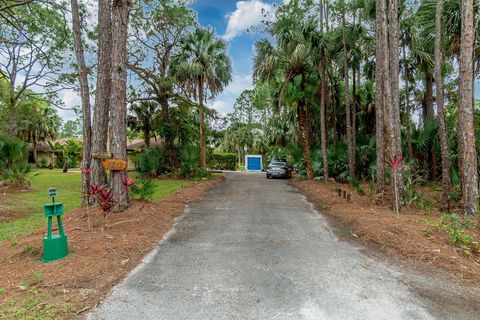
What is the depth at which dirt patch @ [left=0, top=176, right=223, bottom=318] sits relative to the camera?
3072 mm

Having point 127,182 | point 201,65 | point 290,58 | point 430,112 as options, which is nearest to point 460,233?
point 127,182

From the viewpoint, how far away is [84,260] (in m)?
3.88

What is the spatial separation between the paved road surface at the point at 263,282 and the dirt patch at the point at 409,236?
0.47 m

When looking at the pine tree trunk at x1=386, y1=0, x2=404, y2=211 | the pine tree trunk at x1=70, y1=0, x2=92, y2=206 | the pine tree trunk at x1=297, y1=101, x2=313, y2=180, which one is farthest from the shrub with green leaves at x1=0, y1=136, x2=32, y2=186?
the pine tree trunk at x1=386, y1=0, x2=404, y2=211

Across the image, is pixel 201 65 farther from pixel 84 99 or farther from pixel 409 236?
pixel 409 236

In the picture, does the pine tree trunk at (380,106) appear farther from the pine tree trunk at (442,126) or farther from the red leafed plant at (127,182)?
the red leafed plant at (127,182)

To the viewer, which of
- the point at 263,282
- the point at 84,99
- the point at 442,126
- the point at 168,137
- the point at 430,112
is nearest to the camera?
the point at 263,282

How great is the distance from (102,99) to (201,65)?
34.3 feet

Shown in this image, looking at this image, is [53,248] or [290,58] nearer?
[53,248]

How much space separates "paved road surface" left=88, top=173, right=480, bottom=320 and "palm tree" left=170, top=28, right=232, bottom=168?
13.2 m

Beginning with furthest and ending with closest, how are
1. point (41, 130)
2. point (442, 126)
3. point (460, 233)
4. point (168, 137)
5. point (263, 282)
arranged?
point (41, 130)
point (168, 137)
point (442, 126)
point (460, 233)
point (263, 282)

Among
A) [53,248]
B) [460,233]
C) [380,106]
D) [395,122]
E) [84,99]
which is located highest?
[84,99]

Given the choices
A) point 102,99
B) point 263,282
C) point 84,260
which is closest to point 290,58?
point 102,99

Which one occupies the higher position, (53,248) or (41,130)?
(41,130)
